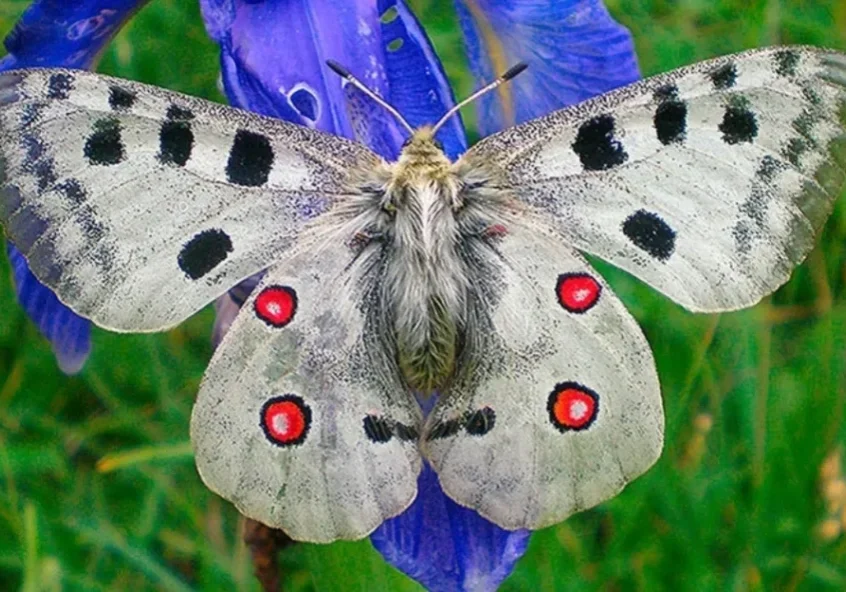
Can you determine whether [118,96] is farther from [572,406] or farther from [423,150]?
[572,406]

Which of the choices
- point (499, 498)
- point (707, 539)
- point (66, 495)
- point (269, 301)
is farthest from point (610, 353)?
point (66, 495)

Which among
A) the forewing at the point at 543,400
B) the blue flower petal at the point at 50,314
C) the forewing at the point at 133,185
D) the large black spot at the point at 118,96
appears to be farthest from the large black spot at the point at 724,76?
the blue flower petal at the point at 50,314

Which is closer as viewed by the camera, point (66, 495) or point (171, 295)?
point (171, 295)

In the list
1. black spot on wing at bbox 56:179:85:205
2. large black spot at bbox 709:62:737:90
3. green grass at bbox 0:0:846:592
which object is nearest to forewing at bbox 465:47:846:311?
large black spot at bbox 709:62:737:90

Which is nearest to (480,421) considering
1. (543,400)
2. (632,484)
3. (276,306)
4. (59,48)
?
(543,400)

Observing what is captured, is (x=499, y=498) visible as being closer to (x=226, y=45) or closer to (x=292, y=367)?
(x=292, y=367)

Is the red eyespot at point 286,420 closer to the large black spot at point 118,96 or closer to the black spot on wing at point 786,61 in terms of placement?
the large black spot at point 118,96
